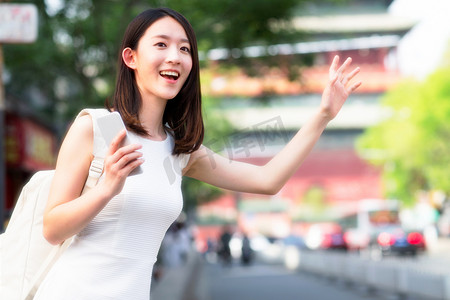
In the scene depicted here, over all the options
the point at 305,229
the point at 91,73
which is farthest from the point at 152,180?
the point at 305,229

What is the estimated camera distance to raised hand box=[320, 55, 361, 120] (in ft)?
8.87

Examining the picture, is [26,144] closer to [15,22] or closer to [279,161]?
[15,22]

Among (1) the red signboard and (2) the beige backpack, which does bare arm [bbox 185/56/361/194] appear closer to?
(2) the beige backpack

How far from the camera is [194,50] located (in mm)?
2582

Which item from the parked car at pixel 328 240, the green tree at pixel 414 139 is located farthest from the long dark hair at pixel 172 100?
the parked car at pixel 328 240

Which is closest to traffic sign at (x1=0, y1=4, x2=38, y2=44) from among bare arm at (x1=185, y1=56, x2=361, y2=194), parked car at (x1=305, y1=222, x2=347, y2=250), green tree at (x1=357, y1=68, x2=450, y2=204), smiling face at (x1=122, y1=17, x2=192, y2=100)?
bare arm at (x1=185, y1=56, x2=361, y2=194)

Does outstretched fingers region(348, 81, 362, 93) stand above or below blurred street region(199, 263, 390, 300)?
above

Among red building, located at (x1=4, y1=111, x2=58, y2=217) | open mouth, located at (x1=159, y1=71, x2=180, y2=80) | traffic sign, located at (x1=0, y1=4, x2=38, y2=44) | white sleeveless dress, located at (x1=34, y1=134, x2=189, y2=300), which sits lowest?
white sleeveless dress, located at (x1=34, y1=134, x2=189, y2=300)

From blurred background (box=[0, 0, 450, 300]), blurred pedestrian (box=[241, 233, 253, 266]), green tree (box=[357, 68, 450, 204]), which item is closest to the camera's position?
Answer: blurred background (box=[0, 0, 450, 300])

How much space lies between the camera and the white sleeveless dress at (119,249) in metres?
2.28

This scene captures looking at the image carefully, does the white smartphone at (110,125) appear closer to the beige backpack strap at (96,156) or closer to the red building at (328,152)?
the beige backpack strap at (96,156)

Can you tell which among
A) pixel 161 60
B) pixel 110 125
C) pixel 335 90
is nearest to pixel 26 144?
pixel 335 90

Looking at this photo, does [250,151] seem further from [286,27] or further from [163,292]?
[286,27]

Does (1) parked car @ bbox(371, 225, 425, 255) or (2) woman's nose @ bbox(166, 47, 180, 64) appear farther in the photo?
(1) parked car @ bbox(371, 225, 425, 255)
